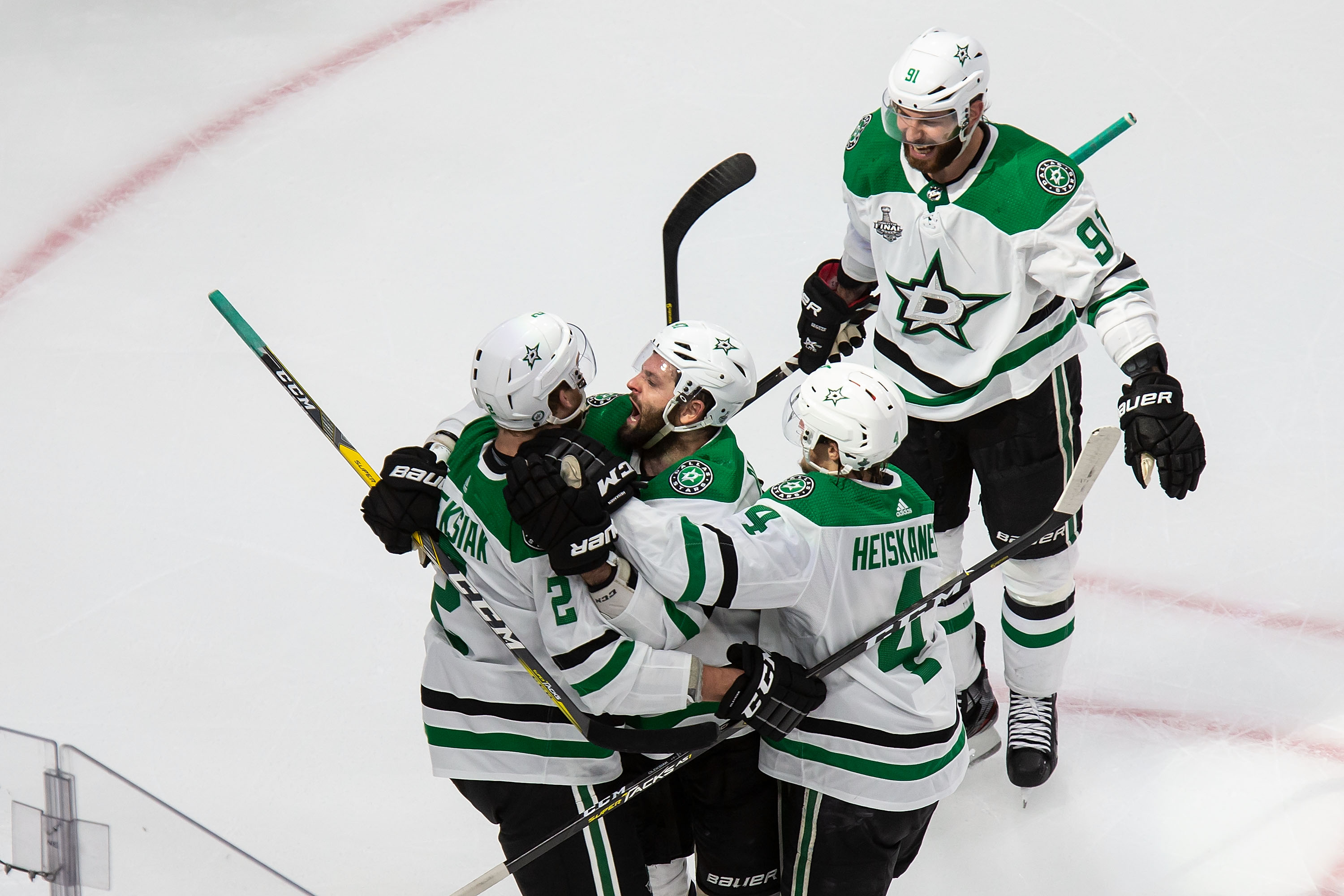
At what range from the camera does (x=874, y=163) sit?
Answer: 2875 mm

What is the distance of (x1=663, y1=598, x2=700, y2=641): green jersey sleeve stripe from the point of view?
2199 millimetres

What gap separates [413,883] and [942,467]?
140 cm

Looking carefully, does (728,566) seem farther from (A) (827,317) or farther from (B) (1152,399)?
(A) (827,317)

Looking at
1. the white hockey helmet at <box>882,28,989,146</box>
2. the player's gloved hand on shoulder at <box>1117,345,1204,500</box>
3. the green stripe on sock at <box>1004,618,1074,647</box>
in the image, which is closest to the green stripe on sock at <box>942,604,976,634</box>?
the green stripe on sock at <box>1004,618,1074,647</box>

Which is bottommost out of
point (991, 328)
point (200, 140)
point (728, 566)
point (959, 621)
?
point (959, 621)

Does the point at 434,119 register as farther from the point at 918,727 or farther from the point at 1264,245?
the point at 918,727

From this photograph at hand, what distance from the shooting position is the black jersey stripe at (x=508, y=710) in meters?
2.33

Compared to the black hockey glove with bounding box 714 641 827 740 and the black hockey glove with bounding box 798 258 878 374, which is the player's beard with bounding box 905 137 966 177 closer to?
the black hockey glove with bounding box 798 258 878 374

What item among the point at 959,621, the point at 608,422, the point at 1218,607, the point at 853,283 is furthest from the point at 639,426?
the point at 1218,607

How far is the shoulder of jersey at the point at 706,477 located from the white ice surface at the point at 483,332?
118 cm

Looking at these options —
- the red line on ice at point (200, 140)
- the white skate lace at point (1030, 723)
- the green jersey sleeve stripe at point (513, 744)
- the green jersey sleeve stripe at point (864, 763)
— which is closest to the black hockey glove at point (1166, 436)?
the green jersey sleeve stripe at point (864, 763)

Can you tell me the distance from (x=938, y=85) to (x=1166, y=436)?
2.48ft

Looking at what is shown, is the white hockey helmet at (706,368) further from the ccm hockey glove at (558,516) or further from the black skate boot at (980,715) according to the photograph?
the black skate boot at (980,715)

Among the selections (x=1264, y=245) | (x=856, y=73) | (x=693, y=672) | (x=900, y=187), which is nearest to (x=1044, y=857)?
(x=693, y=672)
